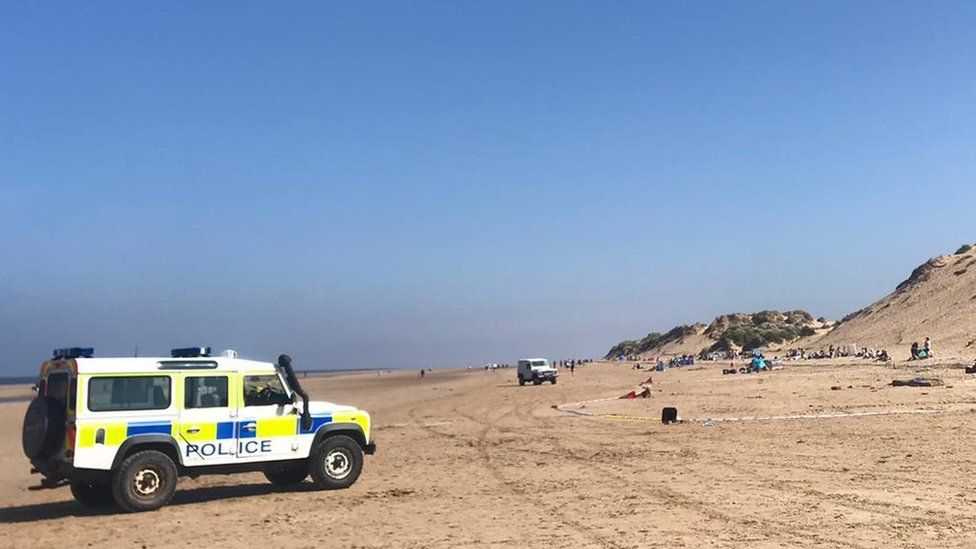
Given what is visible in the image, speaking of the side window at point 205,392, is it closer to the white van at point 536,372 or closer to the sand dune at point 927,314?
the white van at point 536,372

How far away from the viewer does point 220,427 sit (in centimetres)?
1495

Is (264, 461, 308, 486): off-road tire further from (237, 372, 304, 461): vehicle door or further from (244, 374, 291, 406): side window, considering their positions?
(244, 374, 291, 406): side window

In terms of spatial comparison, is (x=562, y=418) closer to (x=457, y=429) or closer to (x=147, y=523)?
(x=457, y=429)

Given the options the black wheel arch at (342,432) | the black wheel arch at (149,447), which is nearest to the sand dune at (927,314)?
the black wheel arch at (342,432)

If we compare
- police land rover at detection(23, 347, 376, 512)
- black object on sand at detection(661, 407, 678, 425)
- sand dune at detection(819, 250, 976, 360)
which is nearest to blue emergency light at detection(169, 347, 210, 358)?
police land rover at detection(23, 347, 376, 512)

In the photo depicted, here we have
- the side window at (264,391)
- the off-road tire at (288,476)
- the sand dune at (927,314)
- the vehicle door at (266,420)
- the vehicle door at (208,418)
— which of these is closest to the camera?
the vehicle door at (208,418)

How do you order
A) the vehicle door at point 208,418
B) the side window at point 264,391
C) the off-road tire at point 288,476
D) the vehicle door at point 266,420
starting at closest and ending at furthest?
the vehicle door at point 208,418 < the vehicle door at point 266,420 < the side window at point 264,391 < the off-road tire at point 288,476

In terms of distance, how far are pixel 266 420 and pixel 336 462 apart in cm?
167

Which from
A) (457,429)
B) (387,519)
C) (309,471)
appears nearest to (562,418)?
(457,429)

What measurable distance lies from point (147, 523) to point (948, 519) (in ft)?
37.8

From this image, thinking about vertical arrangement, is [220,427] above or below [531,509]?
above

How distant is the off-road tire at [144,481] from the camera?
13.8 m

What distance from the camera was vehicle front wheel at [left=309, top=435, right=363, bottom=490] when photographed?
16.0 metres

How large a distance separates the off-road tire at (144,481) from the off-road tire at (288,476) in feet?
8.76
